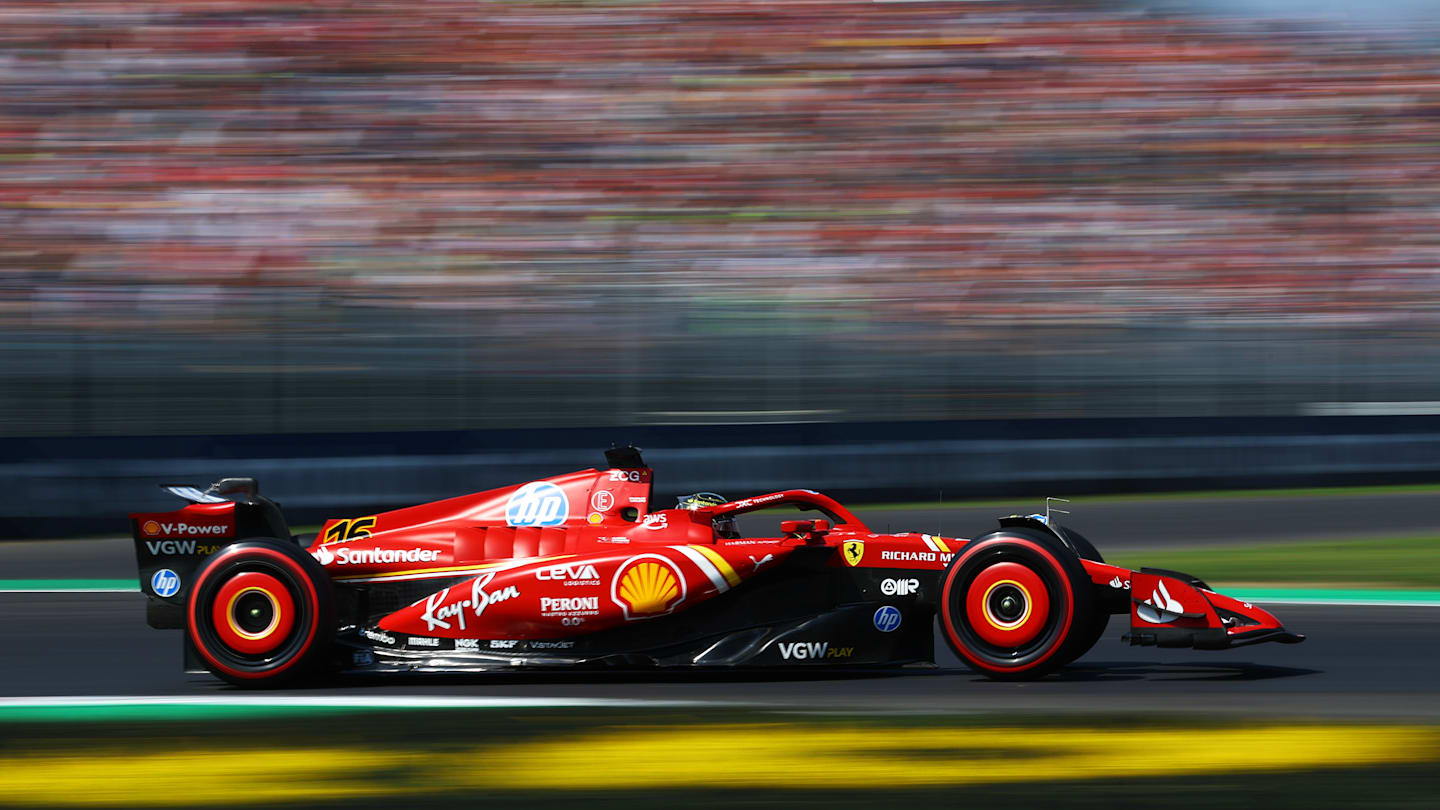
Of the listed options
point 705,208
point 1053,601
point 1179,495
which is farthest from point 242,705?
point 705,208

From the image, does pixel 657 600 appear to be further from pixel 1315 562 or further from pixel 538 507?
pixel 1315 562

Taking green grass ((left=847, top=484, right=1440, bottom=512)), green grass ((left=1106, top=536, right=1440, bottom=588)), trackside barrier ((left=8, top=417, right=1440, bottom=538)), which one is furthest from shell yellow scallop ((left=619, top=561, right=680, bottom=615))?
green grass ((left=847, top=484, right=1440, bottom=512))

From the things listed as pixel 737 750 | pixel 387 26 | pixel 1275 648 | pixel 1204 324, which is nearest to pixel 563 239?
pixel 387 26

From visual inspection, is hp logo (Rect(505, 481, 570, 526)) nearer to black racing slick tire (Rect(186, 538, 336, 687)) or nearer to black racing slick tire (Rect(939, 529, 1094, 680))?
black racing slick tire (Rect(186, 538, 336, 687))

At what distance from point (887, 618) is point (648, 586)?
36.7 inches

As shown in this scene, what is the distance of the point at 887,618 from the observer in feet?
20.5

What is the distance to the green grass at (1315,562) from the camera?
1030 cm

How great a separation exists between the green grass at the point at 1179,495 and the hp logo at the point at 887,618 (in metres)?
7.72

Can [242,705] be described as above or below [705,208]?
below

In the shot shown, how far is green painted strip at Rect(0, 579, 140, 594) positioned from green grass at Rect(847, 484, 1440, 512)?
6.30m

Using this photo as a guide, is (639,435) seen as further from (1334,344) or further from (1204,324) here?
(1334,344)

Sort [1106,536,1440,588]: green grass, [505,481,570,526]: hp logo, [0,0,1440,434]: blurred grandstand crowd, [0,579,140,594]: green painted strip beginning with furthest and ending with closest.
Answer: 1. [0,0,1440,434]: blurred grandstand crowd
2. [1106,536,1440,588]: green grass
3. [0,579,140,594]: green painted strip
4. [505,481,570,526]: hp logo

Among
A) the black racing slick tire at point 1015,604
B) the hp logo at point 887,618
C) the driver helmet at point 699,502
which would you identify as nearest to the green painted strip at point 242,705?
the hp logo at point 887,618

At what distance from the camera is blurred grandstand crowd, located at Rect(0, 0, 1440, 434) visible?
1483 centimetres
